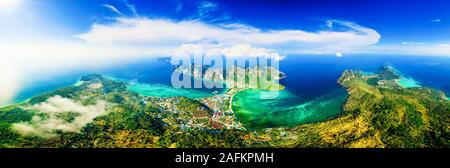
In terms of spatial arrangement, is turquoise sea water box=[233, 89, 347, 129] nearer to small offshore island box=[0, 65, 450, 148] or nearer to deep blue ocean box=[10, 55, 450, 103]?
small offshore island box=[0, 65, 450, 148]

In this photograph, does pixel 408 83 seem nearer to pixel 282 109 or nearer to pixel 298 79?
pixel 298 79

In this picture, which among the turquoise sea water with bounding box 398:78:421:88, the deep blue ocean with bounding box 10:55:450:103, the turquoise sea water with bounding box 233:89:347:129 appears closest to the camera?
the turquoise sea water with bounding box 233:89:347:129

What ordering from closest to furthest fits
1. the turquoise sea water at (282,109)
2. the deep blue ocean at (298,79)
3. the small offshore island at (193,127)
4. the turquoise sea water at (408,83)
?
the small offshore island at (193,127), the turquoise sea water at (282,109), the deep blue ocean at (298,79), the turquoise sea water at (408,83)

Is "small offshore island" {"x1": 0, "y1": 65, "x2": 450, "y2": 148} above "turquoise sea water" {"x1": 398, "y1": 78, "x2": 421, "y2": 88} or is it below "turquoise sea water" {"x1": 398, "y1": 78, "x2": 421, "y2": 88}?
below

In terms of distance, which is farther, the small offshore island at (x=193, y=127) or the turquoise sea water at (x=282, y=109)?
the turquoise sea water at (x=282, y=109)

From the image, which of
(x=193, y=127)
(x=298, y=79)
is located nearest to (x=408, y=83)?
(x=298, y=79)

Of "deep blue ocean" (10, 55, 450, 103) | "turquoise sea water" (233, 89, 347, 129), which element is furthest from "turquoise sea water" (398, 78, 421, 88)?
"turquoise sea water" (233, 89, 347, 129)

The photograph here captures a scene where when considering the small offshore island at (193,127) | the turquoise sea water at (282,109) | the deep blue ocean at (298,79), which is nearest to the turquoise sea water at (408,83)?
the deep blue ocean at (298,79)

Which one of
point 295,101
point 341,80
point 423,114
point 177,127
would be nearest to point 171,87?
point 295,101

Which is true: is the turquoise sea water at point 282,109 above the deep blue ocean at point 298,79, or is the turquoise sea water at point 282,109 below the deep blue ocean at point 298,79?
below

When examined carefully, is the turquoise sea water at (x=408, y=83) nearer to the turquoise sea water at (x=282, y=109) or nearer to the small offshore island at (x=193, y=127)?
the turquoise sea water at (x=282, y=109)
